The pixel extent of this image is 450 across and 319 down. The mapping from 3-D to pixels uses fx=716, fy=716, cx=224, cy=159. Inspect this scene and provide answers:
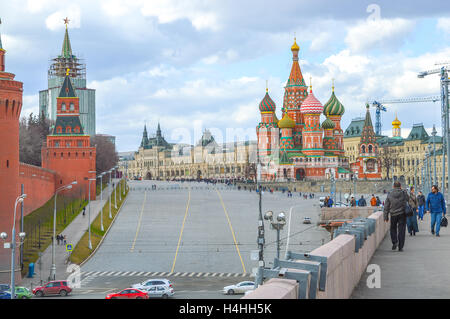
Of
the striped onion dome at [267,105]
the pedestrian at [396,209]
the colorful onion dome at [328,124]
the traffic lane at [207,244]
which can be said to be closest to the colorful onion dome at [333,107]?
the colorful onion dome at [328,124]

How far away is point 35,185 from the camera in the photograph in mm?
68875

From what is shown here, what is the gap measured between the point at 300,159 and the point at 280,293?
400 feet

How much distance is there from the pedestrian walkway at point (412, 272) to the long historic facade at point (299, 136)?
108369 mm

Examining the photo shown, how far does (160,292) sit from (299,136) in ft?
335

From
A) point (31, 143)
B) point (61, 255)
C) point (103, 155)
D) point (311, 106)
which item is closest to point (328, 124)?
point (311, 106)

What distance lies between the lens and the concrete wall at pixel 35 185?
2463 inches

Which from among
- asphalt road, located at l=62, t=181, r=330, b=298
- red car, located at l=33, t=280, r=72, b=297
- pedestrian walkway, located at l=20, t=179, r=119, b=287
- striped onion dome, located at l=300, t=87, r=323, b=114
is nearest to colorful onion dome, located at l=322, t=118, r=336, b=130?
striped onion dome, located at l=300, t=87, r=323, b=114

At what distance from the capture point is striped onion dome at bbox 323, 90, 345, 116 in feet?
453

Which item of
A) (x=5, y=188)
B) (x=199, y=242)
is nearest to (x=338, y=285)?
(x=5, y=188)

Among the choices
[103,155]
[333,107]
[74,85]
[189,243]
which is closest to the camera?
[189,243]

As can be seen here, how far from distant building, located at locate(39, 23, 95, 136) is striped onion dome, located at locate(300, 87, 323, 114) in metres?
64.4

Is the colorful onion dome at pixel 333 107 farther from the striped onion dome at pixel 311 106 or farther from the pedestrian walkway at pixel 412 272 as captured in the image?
the pedestrian walkway at pixel 412 272

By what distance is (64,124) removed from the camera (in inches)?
3556

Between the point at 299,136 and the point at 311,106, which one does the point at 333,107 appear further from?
the point at 311,106
